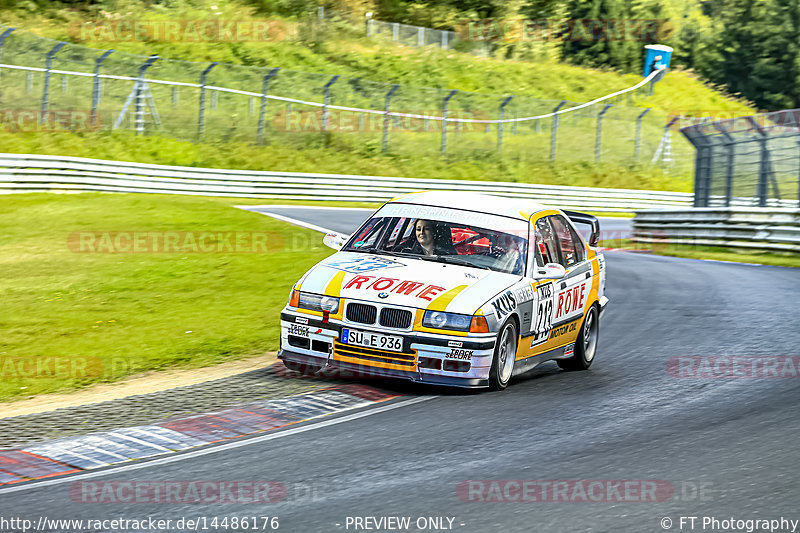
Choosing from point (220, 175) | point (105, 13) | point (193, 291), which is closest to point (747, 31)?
point (105, 13)

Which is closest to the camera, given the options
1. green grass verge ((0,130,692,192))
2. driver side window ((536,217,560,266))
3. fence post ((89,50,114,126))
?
driver side window ((536,217,560,266))

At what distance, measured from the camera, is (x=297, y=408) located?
7.84 meters

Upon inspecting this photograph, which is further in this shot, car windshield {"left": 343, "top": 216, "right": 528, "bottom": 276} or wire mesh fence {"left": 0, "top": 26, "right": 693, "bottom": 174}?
wire mesh fence {"left": 0, "top": 26, "right": 693, "bottom": 174}

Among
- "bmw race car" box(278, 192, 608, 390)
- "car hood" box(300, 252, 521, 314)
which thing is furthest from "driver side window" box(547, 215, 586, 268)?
"car hood" box(300, 252, 521, 314)

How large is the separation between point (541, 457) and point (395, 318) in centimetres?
204

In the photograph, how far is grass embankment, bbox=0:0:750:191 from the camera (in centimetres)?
3173

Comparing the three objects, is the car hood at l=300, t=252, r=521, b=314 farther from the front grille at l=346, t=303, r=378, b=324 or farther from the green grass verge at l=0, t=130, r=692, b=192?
the green grass verge at l=0, t=130, r=692, b=192

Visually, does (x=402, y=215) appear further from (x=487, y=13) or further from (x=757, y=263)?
(x=487, y=13)

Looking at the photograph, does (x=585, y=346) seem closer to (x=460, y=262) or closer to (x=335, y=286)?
(x=460, y=262)

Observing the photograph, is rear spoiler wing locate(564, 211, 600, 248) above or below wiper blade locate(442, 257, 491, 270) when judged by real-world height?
above

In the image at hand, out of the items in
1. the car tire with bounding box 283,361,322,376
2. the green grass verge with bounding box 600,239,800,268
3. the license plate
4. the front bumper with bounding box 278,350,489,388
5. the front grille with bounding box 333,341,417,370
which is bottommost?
the green grass verge with bounding box 600,239,800,268

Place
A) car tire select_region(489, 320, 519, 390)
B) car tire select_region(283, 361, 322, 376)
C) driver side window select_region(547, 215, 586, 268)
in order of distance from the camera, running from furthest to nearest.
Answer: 1. driver side window select_region(547, 215, 586, 268)
2. car tire select_region(283, 361, 322, 376)
3. car tire select_region(489, 320, 519, 390)

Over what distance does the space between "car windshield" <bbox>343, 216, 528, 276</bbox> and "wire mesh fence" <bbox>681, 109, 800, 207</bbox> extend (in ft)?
49.5

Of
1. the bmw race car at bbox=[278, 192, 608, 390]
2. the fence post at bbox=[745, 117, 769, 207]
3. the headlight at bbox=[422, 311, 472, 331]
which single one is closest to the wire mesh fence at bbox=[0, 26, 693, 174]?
the fence post at bbox=[745, 117, 769, 207]
